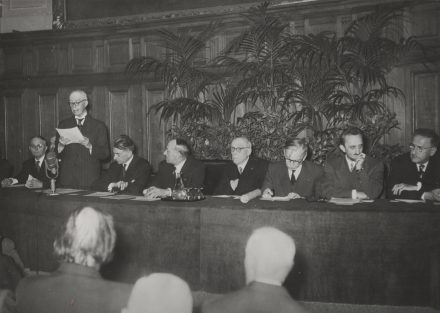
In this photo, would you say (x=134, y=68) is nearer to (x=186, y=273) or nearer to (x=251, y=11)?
(x=251, y=11)

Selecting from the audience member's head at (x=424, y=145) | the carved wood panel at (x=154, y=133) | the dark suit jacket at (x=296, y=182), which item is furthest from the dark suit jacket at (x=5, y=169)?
the audience member's head at (x=424, y=145)

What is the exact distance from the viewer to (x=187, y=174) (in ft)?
15.5

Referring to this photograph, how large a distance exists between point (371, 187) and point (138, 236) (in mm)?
2172

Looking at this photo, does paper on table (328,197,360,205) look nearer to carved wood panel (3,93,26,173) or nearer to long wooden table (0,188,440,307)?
long wooden table (0,188,440,307)

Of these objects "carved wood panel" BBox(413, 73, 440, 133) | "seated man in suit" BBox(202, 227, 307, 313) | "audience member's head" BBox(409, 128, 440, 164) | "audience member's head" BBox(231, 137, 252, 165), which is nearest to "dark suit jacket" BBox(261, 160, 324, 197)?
"audience member's head" BBox(231, 137, 252, 165)

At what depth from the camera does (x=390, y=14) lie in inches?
229

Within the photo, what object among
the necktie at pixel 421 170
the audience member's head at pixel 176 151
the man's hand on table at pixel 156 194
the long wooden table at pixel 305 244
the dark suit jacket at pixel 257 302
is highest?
the audience member's head at pixel 176 151

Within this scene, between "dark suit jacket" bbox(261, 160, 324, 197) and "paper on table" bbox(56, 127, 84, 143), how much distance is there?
1.87 meters

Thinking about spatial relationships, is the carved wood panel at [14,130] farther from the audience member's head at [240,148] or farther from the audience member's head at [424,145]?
the audience member's head at [424,145]

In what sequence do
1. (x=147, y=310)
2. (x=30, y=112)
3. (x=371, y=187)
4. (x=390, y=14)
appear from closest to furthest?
(x=147, y=310) < (x=371, y=187) < (x=390, y=14) < (x=30, y=112)

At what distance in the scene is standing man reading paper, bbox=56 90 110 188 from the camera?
4.80 m

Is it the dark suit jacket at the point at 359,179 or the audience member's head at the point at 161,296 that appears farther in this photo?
the dark suit jacket at the point at 359,179

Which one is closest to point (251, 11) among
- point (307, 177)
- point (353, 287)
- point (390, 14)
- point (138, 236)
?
point (390, 14)

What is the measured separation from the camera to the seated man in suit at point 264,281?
1466 mm
